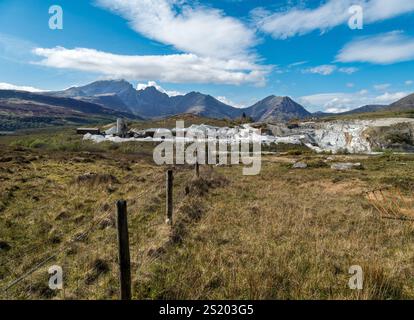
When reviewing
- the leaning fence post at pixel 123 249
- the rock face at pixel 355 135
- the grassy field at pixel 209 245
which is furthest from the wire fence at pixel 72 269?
the rock face at pixel 355 135

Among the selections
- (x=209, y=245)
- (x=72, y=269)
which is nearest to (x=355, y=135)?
(x=209, y=245)

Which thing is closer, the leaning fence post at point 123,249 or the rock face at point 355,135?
the leaning fence post at point 123,249

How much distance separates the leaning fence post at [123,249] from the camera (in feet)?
17.2

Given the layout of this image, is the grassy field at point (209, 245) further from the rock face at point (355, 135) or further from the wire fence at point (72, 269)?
the rock face at point (355, 135)

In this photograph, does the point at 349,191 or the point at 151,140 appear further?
the point at 151,140

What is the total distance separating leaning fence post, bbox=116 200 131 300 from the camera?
523 centimetres

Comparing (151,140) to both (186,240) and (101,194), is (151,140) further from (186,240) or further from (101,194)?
(186,240)

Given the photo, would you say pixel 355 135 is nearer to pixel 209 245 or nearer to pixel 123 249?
pixel 209 245

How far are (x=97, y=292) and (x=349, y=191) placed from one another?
16829 mm

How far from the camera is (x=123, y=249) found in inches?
210

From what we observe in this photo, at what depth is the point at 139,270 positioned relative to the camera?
697 centimetres

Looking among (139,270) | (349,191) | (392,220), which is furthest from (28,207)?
(349,191)

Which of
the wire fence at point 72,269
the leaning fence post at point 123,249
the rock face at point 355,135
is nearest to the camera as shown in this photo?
the leaning fence post at point 123,249

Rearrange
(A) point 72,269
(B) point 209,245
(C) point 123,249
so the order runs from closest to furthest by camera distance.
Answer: (C) point 123,249 → (A) point 72,269 → (B) point 209,245
